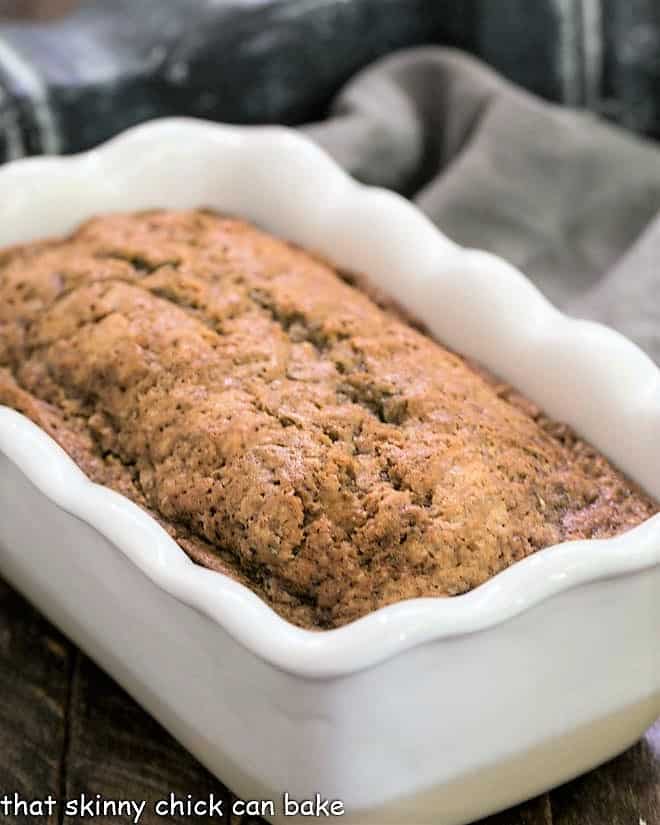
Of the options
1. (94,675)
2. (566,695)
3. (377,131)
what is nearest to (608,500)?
(566,695)

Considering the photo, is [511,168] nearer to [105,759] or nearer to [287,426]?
[287,426]

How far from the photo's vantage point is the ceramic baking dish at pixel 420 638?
1.10 meters

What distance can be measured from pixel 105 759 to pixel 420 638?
47 cm

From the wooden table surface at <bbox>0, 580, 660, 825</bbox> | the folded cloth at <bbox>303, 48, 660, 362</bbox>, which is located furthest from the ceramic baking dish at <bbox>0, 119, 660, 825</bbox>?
the folded cloth at <bbox>303, 48, 660, 362</bbox>

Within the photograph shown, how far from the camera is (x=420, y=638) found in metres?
1.07

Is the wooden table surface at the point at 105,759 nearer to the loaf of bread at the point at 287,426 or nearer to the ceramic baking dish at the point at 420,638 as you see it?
the ceramic baking dish at the point at 420,638

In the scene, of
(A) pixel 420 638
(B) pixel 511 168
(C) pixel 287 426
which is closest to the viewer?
(A) pixel 420 638

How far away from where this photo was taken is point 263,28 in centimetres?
219

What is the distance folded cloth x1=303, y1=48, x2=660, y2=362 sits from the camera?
2.03 meters

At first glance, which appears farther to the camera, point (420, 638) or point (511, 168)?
point (511, 168)

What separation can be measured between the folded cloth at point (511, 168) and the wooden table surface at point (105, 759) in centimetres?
75

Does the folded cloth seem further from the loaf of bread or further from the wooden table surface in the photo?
the wooden table surface

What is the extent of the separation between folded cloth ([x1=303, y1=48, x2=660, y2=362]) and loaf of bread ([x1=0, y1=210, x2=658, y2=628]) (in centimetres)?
47

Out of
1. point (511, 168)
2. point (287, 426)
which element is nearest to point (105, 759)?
point (287, 426)
